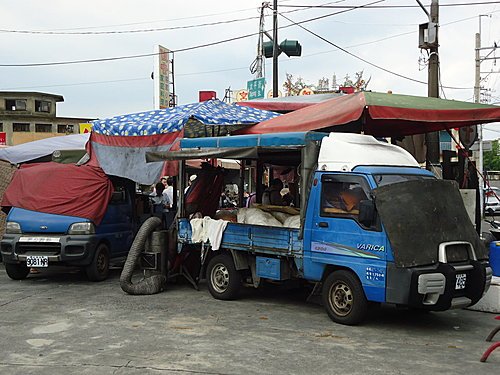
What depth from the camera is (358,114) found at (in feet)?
28.5

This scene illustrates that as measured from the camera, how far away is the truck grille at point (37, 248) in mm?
10148

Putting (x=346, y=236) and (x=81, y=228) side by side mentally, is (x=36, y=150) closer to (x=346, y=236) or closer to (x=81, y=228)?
(x=81, y=228)

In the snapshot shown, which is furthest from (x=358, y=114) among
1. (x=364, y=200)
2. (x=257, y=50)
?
(x=257, y=50)

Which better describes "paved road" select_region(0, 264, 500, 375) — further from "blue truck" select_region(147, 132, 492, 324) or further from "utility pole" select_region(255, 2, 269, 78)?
"utility pole" select_region(255, 2, 269, 78)

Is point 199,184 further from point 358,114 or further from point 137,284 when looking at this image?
point 358,114

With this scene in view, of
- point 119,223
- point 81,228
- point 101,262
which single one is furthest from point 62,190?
point 101,262

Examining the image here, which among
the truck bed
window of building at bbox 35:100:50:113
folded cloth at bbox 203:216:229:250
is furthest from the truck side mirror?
window of building at bbox 35:100:50:113

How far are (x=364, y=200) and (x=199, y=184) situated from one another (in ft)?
13.1

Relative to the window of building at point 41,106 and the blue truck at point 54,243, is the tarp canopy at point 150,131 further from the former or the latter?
the window of building at point 41,106

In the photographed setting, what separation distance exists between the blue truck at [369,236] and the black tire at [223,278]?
49 centimetres

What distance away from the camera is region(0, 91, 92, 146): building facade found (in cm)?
4375

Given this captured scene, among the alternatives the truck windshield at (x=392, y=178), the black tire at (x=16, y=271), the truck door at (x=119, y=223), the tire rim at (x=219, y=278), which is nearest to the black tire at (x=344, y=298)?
the truck windshield at (x=392, y=178)

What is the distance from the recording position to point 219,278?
30.3ft

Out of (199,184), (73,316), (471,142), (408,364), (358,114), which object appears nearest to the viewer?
(408,364)
